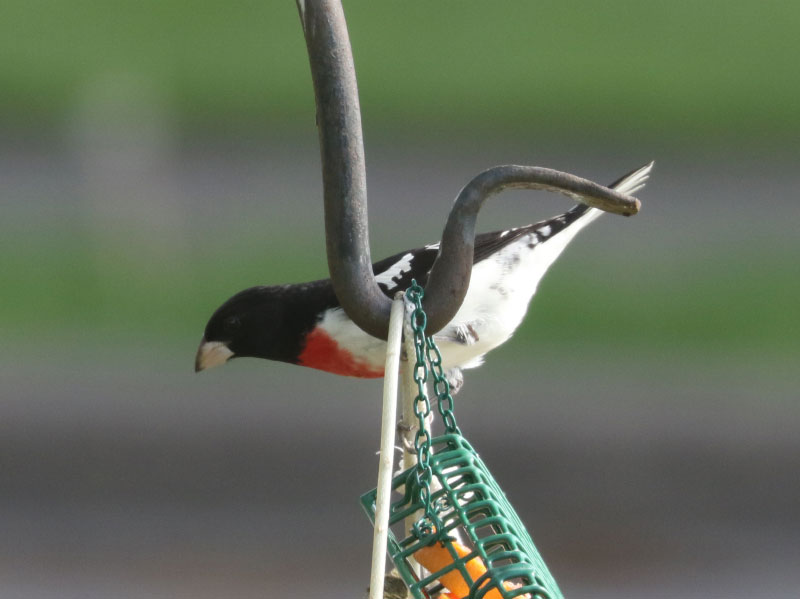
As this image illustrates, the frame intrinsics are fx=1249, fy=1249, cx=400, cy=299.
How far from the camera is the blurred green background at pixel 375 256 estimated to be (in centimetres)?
828

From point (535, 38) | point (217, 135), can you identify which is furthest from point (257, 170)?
point (535, 38)

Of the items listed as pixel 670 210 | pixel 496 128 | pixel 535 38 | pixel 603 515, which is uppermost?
pixel 535 38

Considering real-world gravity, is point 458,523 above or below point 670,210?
below

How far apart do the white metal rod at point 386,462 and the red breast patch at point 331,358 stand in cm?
136

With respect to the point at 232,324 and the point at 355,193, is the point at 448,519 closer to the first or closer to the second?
the point at 355,193

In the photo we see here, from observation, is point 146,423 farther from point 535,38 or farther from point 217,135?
point 535,38

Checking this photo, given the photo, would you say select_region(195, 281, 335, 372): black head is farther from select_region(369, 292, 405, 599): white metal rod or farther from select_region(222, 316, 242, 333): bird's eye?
select_region(369, 292, 405, 599): white metal rod

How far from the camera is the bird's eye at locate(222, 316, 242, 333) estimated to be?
3590 mm

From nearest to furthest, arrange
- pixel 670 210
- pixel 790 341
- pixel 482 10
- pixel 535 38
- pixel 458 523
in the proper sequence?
1. pixel 458 523
2. pixel 790 341
3. pixel 670 210
4. pixel 535 38
5. pixel 482 10

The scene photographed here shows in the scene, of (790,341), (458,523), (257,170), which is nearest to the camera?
(458,523)

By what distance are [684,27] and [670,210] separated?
3474 mm

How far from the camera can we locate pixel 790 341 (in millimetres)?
9336

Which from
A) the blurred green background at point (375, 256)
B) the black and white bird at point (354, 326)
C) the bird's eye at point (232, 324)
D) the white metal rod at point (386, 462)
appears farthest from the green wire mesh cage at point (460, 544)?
the blurred green background at point (375, 256)

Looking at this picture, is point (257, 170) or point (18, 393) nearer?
point (18, 393)
